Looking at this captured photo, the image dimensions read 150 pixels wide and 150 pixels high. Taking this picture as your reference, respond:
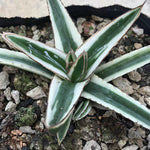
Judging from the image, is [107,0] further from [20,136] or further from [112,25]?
[20,136]

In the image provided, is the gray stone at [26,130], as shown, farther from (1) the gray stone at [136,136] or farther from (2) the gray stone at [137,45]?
(2) the gray stone at [137,45]

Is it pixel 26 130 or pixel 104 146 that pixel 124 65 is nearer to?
pixel 104 146

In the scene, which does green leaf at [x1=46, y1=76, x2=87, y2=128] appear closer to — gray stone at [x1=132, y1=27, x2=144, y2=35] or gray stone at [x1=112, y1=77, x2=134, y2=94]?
gray stone at [x1=112, y1=77, x2=134, y2=94]

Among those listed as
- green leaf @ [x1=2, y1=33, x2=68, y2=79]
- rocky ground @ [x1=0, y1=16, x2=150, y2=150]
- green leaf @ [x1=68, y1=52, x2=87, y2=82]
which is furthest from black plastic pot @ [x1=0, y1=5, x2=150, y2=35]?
green leaf @ [x1=68, y1=52, x2=87, y2=82]

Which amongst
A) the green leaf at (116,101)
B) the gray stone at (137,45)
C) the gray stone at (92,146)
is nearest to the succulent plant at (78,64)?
the green leaf at (116,101)

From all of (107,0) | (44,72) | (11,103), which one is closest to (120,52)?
(107,0)

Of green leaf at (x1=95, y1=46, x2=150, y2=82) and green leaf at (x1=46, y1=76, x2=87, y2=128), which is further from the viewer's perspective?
green leaf at (x1=95, y1=46, x2=150, y2=82)
